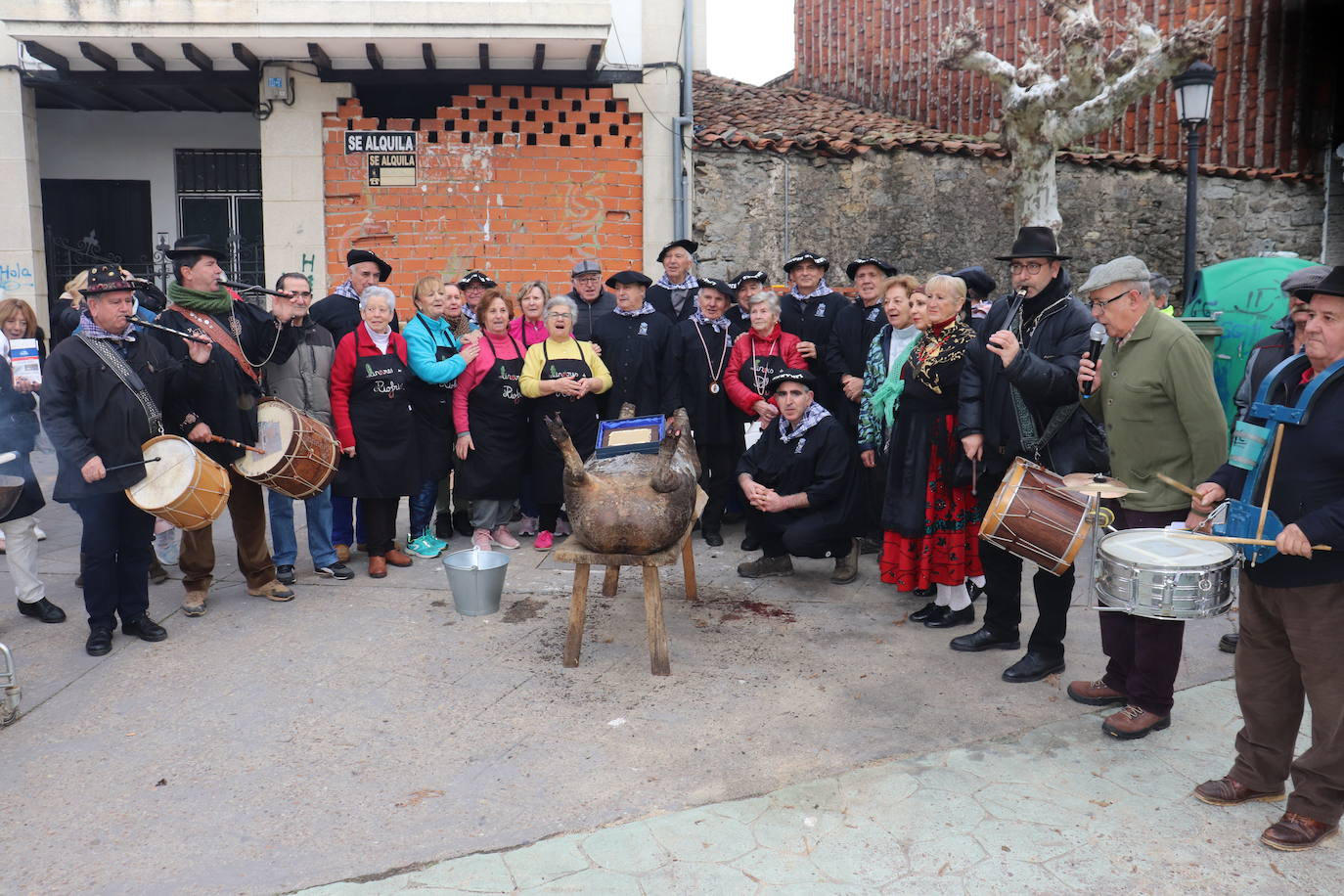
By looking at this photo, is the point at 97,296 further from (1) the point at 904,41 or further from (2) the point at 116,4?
(1) the point at 904,41

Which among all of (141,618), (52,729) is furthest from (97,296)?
(52,729)

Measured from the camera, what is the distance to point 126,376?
5.21 metres

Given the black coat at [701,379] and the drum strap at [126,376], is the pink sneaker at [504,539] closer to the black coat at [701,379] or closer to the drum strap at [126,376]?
the black coat at [701,379]

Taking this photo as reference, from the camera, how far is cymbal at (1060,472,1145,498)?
401cm

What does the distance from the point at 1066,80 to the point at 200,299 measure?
342 inches

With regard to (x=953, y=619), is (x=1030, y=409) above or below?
above

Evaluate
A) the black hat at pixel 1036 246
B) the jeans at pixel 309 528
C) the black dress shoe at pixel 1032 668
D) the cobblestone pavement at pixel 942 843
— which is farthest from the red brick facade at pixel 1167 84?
the cobblestone pavement at pixel 942 843

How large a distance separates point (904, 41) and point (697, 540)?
1139 centimetres

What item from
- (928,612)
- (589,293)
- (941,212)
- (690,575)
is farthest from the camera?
(941,212)

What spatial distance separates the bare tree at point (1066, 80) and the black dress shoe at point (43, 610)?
9.79m

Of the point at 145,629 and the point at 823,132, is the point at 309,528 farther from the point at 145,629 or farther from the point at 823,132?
the point at 823,132

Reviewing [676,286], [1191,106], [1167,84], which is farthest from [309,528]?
[1167,84]

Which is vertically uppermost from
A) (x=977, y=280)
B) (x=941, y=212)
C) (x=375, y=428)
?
(x=941, y=212)

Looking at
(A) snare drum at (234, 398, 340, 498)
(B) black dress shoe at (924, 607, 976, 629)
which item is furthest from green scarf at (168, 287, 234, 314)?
(B) black dress shoe at (924, 607, 976, 629)
